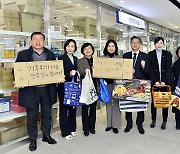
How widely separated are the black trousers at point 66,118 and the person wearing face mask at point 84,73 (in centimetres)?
16

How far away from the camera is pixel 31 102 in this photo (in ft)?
8.36

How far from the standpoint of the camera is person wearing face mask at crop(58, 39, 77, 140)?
2.87 metres

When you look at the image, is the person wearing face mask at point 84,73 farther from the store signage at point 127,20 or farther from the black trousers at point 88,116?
the store signage at point 127,20

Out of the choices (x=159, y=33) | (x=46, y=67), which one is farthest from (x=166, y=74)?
(x=159, y=33)

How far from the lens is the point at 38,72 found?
2574 mm

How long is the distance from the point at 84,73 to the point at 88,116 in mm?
660

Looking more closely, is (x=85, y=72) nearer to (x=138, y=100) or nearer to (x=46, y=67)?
(x=46, y=67)

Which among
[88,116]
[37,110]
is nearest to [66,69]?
[37,110]

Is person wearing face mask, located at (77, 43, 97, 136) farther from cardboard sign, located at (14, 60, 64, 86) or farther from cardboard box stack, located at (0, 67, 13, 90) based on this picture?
cardboard box stack, located at (0, 67, 13, 90)

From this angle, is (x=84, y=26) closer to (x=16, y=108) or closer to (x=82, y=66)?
(x=82, y=66)

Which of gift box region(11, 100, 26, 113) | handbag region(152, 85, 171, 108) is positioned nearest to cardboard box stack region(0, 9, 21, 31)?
gift box region(11, 100, 26, 113)

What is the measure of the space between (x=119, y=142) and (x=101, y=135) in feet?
1.12

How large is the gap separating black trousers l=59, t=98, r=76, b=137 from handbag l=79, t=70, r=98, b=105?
265mm

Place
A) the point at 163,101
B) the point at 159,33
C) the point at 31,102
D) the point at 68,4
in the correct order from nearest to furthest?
the point at 31,102, the point at 163,101, the point at 68,4, the point at 159,33
